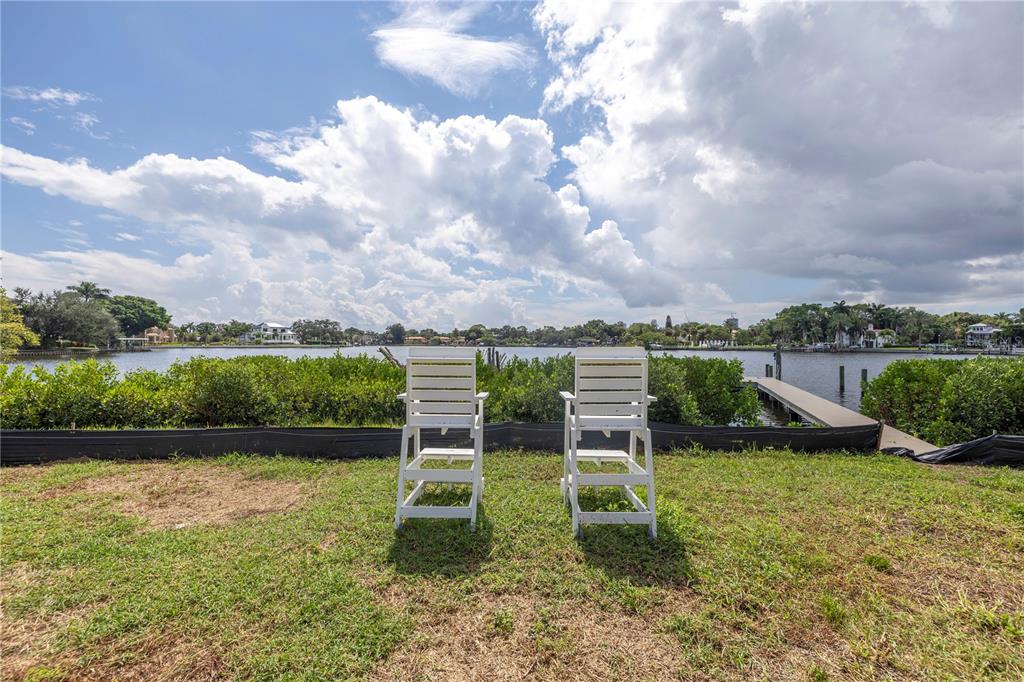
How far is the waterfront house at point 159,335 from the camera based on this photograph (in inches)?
1905

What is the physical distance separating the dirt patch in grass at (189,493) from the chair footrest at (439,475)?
115cm

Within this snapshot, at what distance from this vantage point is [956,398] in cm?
555

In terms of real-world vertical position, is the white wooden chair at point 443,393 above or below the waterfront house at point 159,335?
below

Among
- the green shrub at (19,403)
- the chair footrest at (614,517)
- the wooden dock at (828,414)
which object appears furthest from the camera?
the wooden dock at (828,414)

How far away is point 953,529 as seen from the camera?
9.43 feet

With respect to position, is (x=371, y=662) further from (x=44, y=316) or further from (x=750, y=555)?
(x=44, y=316)

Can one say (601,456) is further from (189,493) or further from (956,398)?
(956,398)

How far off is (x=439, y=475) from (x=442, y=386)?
0.62 meters

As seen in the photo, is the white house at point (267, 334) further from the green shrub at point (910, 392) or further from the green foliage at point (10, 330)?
the green shrub at point (910, 392)

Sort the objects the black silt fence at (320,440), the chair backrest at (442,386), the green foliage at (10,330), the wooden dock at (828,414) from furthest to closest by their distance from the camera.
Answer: the green foliage at (10,330)
the wooden dock at (828,414)
the black silt fence at (320,440)
the chair backrest at (442,386)

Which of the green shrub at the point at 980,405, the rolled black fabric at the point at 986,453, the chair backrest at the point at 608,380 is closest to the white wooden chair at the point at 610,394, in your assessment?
the chair backrest at the point at 608,380

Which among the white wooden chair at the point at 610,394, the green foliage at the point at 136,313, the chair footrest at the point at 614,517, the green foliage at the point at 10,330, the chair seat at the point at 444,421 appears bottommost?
the chair footrest at the point at 614,517

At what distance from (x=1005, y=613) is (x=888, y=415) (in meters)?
5.71

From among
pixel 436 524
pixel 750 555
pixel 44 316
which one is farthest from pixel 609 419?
pixel 44 316
